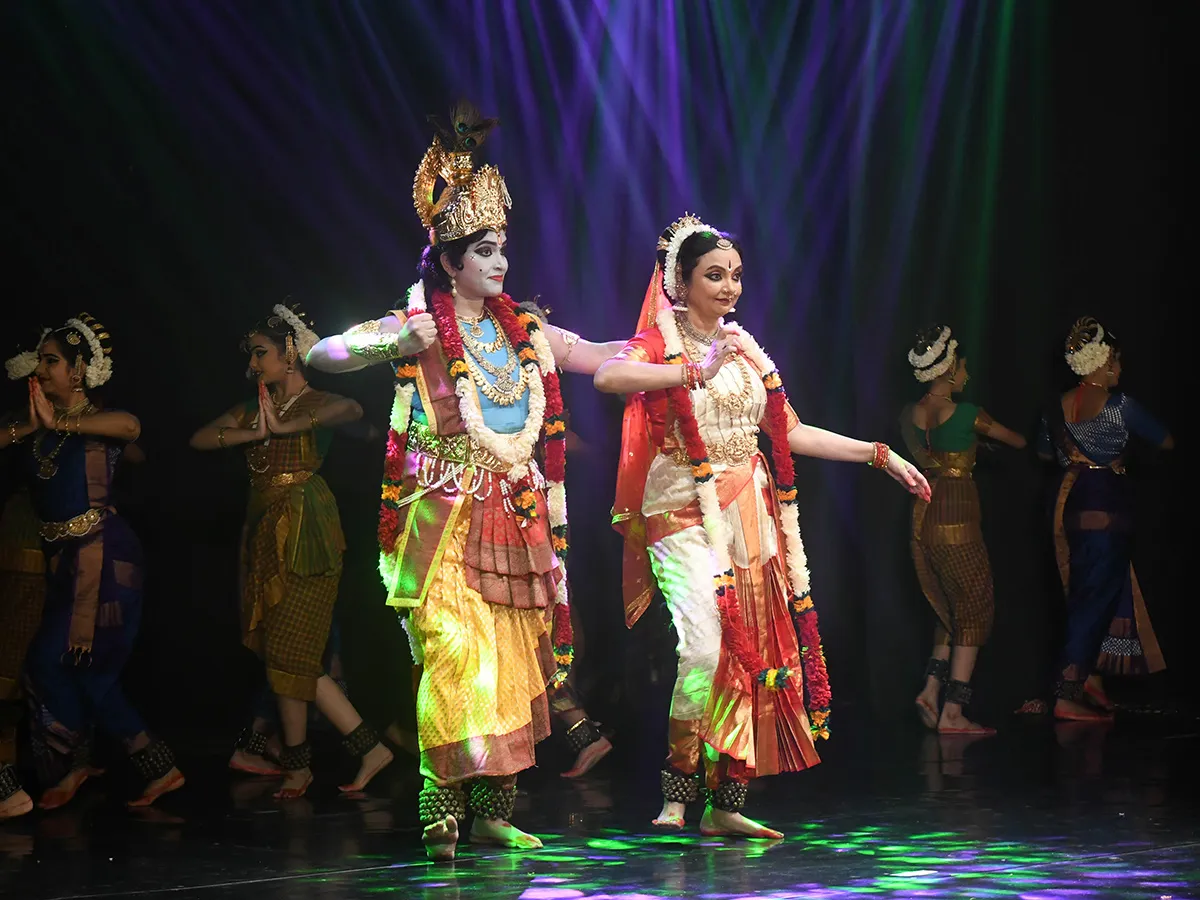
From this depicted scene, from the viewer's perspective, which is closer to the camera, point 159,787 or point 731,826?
point 731,826

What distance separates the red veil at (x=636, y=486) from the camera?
4863mm

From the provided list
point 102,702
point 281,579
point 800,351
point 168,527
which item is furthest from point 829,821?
point 168,527

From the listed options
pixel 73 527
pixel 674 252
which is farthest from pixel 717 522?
pixel 73 527

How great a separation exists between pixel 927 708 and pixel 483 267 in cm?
350

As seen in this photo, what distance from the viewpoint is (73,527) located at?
5.79m

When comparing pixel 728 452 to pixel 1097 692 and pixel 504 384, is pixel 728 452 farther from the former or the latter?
pixel 1097 692

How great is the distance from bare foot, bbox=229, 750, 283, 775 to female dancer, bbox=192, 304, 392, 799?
0.38m

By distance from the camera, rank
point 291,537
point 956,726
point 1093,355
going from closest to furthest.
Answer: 1. point 291,537
2. point 956,726
3. point 1093,355

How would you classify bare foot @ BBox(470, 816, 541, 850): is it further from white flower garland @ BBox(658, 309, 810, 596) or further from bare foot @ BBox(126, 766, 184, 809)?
bare foot @ BBox(126, 766, 184, 809)

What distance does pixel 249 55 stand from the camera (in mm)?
6906

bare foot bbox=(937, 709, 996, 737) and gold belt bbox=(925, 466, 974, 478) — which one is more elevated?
gold belt bbox=(925, 466, 974, 478)

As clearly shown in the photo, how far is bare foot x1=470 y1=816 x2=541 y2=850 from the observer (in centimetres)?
460

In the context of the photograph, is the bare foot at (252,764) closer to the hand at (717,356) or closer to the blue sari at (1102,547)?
the hand at (717,356)

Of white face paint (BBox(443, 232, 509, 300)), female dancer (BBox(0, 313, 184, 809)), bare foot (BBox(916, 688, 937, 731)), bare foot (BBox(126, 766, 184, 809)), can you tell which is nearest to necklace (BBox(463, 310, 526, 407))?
white face paint (BBox(443, 232, 509, 300))
